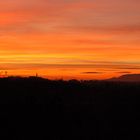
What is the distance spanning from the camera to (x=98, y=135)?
23250 mm

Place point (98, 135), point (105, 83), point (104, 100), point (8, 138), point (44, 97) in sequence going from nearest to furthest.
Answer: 1. point (8, 138)
2. point (98, 135)
3. point (44, 97)
4. point (104, 100)
5. point (105, 83)

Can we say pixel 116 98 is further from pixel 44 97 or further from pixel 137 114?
pixel 44 97

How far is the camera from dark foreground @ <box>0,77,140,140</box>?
74.9ft

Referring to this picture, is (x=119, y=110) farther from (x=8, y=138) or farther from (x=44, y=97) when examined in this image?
(x=8, y=138)

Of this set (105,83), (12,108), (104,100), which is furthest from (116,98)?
(12,108)

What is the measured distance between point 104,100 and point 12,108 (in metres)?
5.75

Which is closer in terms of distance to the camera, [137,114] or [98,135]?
[98,135]

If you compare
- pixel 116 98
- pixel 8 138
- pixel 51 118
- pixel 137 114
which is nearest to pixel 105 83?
pixel 116 98

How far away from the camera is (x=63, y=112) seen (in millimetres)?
24453

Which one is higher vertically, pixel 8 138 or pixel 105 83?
pixel 105 83

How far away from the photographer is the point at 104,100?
27266 mm

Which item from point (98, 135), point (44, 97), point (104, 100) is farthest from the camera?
point (104, 100)

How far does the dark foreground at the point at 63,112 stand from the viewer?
22828mm

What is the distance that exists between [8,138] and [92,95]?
7.35 metres
